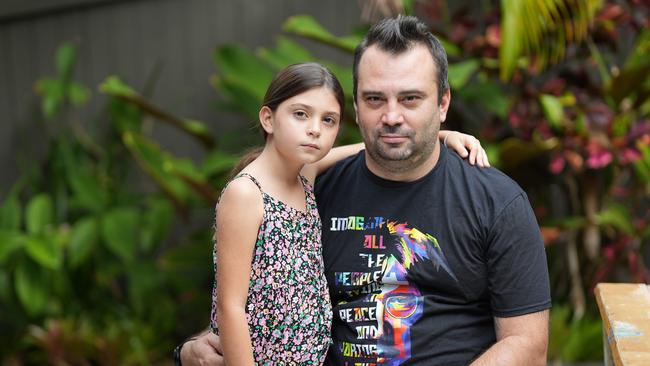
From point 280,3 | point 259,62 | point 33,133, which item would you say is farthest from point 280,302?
point 33,133

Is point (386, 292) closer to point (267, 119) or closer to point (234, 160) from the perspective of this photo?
point (267, 119)

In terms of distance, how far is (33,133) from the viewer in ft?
18.6

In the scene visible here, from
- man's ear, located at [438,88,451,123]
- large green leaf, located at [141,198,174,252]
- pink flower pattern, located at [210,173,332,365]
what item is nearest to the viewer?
pink flower pattern, located at [210,173,332,365]

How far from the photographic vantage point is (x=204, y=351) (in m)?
2.55

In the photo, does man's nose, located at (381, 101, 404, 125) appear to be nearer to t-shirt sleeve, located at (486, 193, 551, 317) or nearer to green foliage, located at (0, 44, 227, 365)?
t-shirt sleeve, located at (486, 193, 551, 317)

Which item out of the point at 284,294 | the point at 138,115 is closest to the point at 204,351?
the point at 284,294

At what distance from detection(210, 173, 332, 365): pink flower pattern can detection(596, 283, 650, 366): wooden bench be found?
0.73 meters

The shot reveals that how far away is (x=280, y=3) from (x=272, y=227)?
308 centimetres

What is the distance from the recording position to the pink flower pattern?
7.66 feet

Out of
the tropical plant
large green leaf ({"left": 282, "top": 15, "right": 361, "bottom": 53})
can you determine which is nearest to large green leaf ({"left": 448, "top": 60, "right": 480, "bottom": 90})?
the tropical plant

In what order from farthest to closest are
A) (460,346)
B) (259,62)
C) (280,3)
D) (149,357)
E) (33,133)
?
1. (33,133)
2. (280,3)
3. (149,357)
4. (259,62)
5. (460,346)

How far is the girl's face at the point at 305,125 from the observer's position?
7.70ft

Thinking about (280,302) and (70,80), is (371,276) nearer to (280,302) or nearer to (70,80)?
(280,302)

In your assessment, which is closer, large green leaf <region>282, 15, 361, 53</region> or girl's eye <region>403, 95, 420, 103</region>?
girl's eye <region>403, 95, 420, 103</region>
